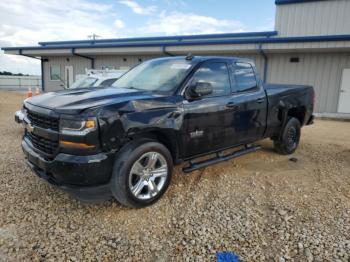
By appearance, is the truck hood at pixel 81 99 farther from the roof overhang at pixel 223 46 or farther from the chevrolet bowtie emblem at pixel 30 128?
the roof overhang at pixel 223 46

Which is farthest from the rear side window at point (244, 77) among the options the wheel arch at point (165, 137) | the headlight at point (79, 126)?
the headlight at point (79, 126)

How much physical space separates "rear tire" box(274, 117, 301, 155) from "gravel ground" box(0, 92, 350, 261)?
101 centimetres

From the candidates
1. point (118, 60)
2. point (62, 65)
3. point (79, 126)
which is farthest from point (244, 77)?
point (62, 65)

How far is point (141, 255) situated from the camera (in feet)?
8.87

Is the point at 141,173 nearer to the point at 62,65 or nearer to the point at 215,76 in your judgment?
the point at 215,76

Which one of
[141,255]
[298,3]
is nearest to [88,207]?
[141,255]

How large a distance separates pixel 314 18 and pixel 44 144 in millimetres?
16054

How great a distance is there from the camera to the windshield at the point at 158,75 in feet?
13.1

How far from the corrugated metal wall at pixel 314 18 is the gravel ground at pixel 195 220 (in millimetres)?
12673

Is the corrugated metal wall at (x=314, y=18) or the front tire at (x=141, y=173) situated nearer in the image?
the front tire at (x=141, y=173)

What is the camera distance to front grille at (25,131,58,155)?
10.4ft

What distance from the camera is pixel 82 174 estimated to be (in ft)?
9.85

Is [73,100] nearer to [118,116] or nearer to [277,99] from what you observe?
[118,116]

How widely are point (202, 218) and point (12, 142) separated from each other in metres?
5.29
